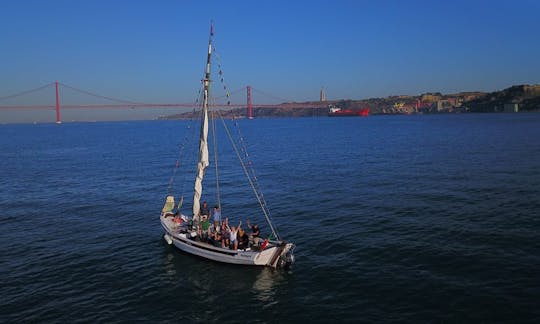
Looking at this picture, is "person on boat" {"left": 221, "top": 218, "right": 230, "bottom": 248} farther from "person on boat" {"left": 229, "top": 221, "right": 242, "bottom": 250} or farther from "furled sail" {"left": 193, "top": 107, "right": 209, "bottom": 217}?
"furled sail" {"left": 193, "top": 107, "right": 209, "bottom": 217}

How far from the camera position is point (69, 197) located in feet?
146

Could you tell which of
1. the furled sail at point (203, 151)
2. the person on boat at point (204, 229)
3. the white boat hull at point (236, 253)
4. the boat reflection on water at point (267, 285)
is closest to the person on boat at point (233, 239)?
the white boat hull at point (236, 253)

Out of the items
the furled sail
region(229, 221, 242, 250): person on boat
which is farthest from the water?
the furled sail

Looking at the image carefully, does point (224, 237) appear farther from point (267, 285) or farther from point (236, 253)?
point (267, 285)

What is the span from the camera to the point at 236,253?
23.9 metres

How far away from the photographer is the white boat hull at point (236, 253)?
23.2m

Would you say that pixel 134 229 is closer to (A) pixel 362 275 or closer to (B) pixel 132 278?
(B) pixel 132 278

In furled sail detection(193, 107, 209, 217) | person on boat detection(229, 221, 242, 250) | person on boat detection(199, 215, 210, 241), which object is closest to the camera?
person on boat detection(229, 221, 242, 250)

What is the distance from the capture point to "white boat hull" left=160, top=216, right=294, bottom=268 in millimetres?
23203

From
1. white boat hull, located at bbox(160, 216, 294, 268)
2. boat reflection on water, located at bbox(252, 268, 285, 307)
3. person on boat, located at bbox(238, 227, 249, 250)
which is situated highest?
person on boat, located at bbox(238, 227, 249, 250)

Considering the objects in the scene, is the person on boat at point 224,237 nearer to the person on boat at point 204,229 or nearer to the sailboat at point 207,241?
the sailboat at point 207,241

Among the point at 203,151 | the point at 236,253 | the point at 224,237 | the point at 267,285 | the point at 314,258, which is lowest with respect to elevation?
the point at 267,285

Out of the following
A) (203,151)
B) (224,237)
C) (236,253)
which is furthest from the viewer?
(203,151)

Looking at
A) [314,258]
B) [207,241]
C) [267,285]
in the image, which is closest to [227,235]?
[207,241]
